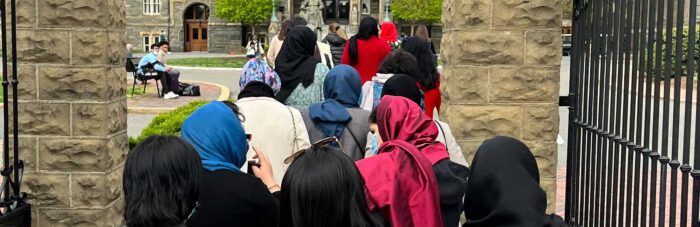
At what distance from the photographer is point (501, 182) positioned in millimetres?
3488

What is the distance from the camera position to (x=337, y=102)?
5.81 metres

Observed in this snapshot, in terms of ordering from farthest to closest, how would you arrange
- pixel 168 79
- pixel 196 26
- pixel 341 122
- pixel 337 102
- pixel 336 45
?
1. pixel 196 26
2. pixel 168 79
3. pixel 336 45
4. pixel 337 102
5. pixel 341 122

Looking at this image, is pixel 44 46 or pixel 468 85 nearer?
pixel 44 46

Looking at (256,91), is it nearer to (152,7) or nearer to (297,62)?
(297,62)

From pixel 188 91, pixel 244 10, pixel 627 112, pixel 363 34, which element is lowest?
pixel 188 91

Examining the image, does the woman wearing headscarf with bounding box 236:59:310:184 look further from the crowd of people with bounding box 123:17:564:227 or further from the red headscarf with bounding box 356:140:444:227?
the red headscarf with bounding box 356:140:444:227

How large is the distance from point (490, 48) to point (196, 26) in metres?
59.0

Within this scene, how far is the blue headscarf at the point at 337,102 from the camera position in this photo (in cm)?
559

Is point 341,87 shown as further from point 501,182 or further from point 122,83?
point 501,182

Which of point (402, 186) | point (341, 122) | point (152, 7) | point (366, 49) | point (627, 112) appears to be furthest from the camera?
point (152, 7)

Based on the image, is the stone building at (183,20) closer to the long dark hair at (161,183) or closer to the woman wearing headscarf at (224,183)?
the woman wearing headscarf at (224,183)

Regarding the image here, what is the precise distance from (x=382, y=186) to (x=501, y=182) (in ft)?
1.86

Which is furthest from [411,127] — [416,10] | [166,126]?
[416,10]

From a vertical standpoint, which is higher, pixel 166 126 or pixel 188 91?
pixel 166 126
